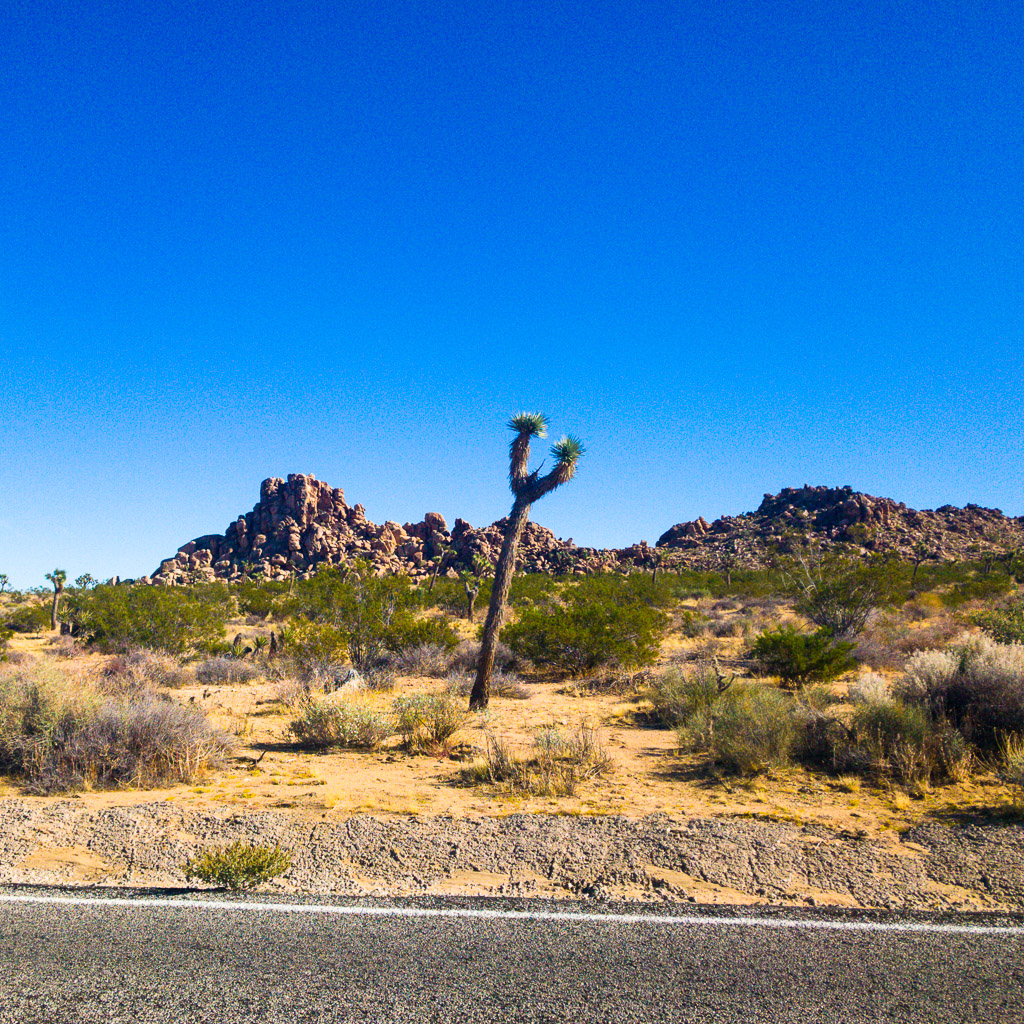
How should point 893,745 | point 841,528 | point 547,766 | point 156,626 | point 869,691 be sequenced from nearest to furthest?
point 893,745, point 547,766, point 869,691, point 156,626, point 841,528

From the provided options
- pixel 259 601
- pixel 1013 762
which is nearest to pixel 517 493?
pixel 1013 762

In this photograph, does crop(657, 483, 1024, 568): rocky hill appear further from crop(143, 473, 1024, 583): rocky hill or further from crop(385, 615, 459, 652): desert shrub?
crop(385, 615, 459, 652): desert shrub

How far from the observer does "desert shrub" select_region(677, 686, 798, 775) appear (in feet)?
29.3

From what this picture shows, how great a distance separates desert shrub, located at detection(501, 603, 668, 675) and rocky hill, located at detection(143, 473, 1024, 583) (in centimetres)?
5721

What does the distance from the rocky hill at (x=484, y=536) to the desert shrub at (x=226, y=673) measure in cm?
6253

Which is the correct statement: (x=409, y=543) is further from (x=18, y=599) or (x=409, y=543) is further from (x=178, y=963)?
(x=178, y=963)

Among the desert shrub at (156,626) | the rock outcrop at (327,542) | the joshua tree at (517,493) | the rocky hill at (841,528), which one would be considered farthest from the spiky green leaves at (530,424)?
the rock outcrop at (327,542)

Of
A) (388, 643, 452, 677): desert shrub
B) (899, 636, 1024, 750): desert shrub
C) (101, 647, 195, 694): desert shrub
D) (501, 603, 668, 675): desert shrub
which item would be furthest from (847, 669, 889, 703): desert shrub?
(101, 647, 195, 694): desert shrub

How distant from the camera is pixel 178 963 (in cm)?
407

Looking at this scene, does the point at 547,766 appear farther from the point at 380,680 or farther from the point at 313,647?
the point at 313,647

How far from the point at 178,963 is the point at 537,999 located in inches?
87.2

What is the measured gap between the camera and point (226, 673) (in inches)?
707

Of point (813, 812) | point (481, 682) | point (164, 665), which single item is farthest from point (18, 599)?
point (813, 812)

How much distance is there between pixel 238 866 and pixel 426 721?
18.6ft
